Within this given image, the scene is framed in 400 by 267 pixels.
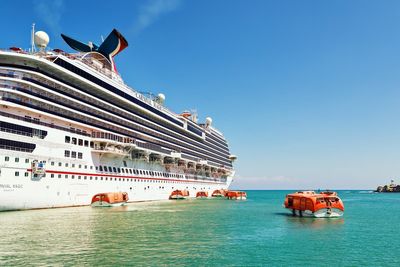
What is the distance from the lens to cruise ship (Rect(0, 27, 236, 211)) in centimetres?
4044

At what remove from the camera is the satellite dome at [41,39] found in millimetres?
49625

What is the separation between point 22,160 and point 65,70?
1513 cm

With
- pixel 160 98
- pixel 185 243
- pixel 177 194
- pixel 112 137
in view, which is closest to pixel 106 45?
pixel 112 137

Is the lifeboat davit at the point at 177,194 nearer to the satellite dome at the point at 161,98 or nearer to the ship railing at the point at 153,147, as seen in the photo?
the ship railing at the point at 153,147

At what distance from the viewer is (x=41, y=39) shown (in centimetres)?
4972

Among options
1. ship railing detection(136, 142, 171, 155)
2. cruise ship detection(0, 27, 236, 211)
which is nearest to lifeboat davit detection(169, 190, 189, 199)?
cruise ship detection(0, 27, 236, 211)

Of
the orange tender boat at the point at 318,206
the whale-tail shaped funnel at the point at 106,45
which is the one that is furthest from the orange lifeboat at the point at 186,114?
the orange tender boat at the point at 318,206

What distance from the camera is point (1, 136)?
37.8m

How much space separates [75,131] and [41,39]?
13.9 m

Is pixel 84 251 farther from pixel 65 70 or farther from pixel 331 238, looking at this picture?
pixel 65 70

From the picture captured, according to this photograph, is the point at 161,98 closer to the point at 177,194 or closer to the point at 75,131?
the point at 177,194

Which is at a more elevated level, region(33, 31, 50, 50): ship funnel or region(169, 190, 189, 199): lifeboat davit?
region(33, 31, 50, 50): ship funnel

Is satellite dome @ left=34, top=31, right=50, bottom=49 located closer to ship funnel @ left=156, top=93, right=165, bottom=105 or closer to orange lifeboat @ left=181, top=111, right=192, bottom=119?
ship funnel @ left=156, top=93, right=165, bottom=105

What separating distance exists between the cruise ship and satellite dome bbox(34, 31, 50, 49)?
5.2 inches
